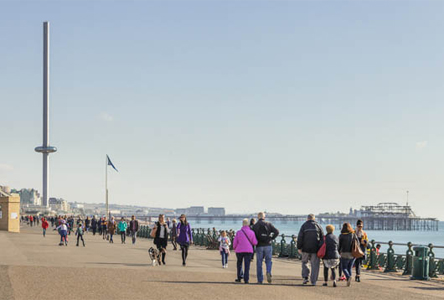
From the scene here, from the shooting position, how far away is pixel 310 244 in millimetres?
16938

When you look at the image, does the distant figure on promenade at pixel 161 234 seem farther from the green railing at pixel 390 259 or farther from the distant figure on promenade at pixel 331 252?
the green railing at pixel 390 259

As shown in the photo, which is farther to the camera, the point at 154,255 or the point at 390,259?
the point at 390,259

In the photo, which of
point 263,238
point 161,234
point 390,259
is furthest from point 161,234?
point 390,259

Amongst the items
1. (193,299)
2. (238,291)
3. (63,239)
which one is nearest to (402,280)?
(238,291)

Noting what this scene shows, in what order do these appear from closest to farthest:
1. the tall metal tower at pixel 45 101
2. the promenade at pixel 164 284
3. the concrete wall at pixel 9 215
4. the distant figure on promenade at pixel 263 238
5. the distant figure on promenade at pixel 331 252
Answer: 1. the promenade at pixel 164 284
2. the distant figure on promenade at pixel 331 252
3. the distant figure on promenade at pixel 263 238
4. the concrete wall at pixel 9 215
5. the tall metal tower at pixel 45 101

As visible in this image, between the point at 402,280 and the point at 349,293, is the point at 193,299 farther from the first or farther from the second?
the point at 402,280

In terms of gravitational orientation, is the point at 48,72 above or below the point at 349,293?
above

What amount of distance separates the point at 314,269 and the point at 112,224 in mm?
25779

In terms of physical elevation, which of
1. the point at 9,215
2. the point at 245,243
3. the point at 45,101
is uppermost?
the point at 45,101

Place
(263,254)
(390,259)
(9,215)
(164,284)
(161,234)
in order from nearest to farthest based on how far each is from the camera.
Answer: (164,284)
(263,254)
(161,234)
(390,259)
(9,215)

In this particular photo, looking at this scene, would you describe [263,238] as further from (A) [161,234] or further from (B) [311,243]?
(A) [161,234]

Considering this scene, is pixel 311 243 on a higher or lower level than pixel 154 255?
higher

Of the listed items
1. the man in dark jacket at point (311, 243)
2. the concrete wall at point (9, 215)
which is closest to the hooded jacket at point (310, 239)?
the man in dark jacket at point (311, 243)

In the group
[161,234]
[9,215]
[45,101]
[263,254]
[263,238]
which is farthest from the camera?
[45,101]
